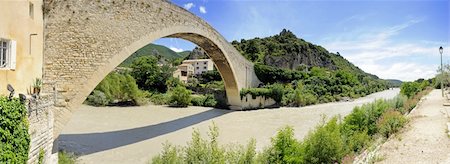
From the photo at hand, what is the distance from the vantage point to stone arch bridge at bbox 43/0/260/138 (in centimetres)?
961

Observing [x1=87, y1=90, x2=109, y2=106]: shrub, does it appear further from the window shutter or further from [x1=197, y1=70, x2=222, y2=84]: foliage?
the window shutter

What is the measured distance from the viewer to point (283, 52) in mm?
61844

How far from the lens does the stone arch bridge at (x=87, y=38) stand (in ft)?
31.5

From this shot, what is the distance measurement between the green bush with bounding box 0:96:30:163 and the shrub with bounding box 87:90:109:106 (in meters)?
19.3

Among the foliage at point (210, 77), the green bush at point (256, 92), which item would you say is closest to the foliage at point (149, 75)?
the foliage at point (210, 77)

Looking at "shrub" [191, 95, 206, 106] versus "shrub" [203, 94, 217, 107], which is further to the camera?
"shrub" [191, 95, 206, 106]

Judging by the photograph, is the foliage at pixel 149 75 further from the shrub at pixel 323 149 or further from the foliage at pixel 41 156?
the shrub at pixel 323 149

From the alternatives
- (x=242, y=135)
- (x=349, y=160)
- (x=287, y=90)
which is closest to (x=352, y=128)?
(x=349, y=160)

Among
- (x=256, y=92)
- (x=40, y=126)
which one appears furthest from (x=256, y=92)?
(x=40, y=126)

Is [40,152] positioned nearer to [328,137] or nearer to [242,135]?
[328,137]

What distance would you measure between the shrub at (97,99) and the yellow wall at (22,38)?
16667mm

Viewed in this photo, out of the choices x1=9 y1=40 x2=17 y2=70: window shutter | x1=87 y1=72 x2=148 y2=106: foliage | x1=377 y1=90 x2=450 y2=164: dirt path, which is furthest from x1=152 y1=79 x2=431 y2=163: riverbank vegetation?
x1=87 y1=72 x2=148 y2=106: foliage

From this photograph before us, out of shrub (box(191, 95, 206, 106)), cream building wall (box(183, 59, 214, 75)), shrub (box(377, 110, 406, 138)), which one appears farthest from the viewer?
cream building wall (box(183, 59, 214, 75))

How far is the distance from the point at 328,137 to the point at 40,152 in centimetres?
715
